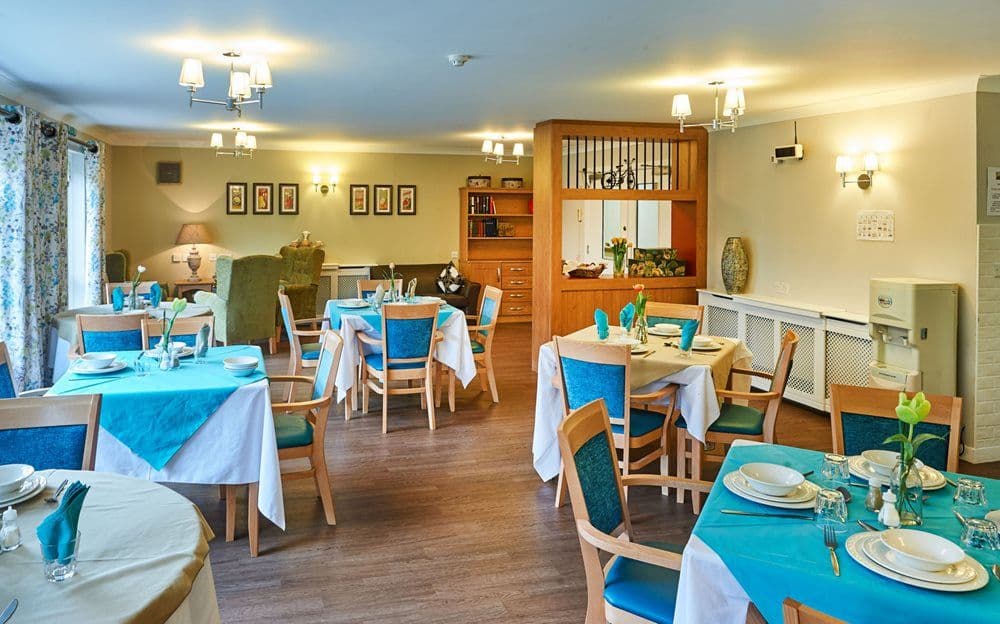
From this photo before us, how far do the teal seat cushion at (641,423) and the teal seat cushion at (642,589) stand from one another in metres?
1.49

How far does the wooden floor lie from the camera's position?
10.0ft

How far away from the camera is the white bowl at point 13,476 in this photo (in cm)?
202

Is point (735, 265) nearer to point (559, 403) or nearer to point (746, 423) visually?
point (746, 423)

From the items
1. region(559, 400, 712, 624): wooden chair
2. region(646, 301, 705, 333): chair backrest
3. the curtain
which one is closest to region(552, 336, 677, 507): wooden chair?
region(559, 400, 712, 624): wooden chair

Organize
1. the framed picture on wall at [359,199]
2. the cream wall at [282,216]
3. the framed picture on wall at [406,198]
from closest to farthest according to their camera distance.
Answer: the cream wall at [282,216], the framed picture on wall at [359,199], the framed picture on wall at [406,198]

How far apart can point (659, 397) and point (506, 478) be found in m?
1.12

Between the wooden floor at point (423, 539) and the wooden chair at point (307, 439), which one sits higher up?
the wooden chair at point (307, 439)

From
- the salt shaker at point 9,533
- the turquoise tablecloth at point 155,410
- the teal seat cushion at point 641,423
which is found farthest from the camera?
the teal seat cushion at point 641,423

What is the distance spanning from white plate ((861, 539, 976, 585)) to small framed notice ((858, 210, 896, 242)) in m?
4.47

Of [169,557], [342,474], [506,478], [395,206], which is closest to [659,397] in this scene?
[506,478]

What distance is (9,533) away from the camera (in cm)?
176

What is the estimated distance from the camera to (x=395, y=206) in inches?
445

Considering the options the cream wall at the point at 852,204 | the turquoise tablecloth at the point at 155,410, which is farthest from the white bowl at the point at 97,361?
the cream wall at the point at 852,204

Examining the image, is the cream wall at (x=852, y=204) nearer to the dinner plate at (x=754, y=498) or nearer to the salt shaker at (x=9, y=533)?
the dinner plate at (x=754, y=498)
